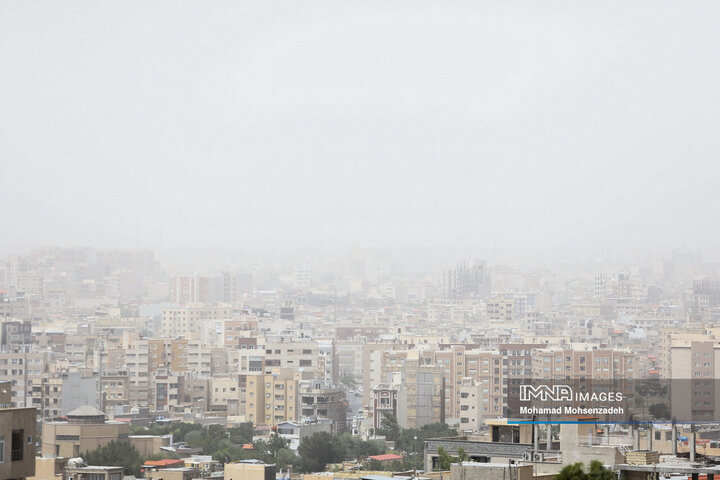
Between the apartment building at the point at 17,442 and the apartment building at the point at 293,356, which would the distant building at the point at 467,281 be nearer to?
the apartment building at the point at 293,356

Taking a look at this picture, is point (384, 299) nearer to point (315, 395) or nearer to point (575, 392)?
point (315, 395)

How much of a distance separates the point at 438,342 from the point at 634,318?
2496 centimetres

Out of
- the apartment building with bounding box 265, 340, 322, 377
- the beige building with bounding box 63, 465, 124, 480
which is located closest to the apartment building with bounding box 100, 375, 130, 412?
the apartment building with bounding box 265, 340, 322, 377

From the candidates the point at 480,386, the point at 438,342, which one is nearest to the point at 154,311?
the point at 438,342

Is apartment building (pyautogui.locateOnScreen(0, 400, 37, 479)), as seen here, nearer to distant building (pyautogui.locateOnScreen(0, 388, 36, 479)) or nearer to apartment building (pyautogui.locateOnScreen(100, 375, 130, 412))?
distant building (pyautogui.locateOnScreen(0, 388, 36, 479))

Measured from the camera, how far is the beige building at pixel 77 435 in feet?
66.8

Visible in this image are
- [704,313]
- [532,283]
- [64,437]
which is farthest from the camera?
[532,283]

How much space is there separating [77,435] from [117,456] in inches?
52.3

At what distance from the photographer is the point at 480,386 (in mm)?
32469

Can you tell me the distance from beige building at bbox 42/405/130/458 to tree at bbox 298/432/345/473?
338cm

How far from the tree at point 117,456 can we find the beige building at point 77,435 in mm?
211

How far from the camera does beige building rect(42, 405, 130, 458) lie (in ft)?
66.8

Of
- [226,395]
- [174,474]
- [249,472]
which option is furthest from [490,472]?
[226,395]

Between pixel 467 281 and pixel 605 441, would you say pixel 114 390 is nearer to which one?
Result: pixel 605 441
